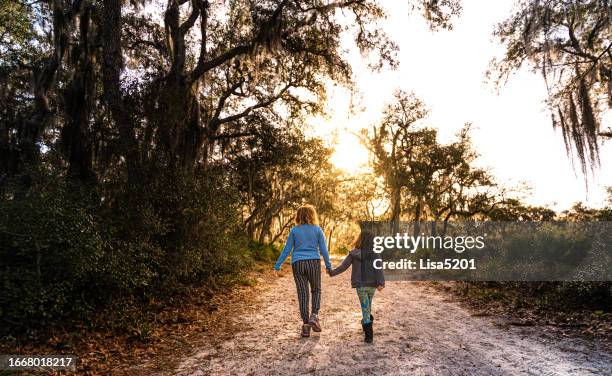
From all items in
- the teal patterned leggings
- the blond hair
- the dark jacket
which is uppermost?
the blond hair

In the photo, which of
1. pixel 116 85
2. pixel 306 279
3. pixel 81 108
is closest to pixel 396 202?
pixel 81 108

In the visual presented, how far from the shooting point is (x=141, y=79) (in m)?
9.38

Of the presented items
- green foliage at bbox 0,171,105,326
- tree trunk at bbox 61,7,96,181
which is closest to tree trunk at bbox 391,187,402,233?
tree trunk at bbox 61,7,96,181

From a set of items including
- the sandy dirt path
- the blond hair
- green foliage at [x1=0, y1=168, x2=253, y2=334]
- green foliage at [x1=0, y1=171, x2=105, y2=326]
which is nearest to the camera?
the sandy dirt path

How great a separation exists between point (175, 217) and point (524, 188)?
25.0 m

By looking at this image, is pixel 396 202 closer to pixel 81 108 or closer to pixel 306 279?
pixel 81 108

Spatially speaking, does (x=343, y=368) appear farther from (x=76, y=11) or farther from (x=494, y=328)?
(x=76, y=11)

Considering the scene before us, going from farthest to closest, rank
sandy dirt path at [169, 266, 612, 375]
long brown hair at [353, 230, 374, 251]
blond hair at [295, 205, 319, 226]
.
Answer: blond hair at [295, 205, 319, 226] → long brown hair at [353, 230, 374, 251] → sandy dirt path at [169, 266, 612, 375]

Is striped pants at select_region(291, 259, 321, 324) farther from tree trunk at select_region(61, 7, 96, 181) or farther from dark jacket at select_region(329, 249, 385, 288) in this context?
tree trunk at select_region(61, 7, 96, 181)

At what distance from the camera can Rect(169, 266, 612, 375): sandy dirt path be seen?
439cm

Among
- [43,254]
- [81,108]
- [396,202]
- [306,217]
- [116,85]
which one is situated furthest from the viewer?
[396,202]

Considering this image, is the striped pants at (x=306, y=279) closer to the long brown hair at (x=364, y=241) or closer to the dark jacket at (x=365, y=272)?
the dark jacket at (x=365, y=272)

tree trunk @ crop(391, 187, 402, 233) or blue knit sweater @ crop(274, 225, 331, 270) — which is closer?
blue knit sweater @ crop(274, 225, 331, 270)

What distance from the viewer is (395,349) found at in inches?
203
